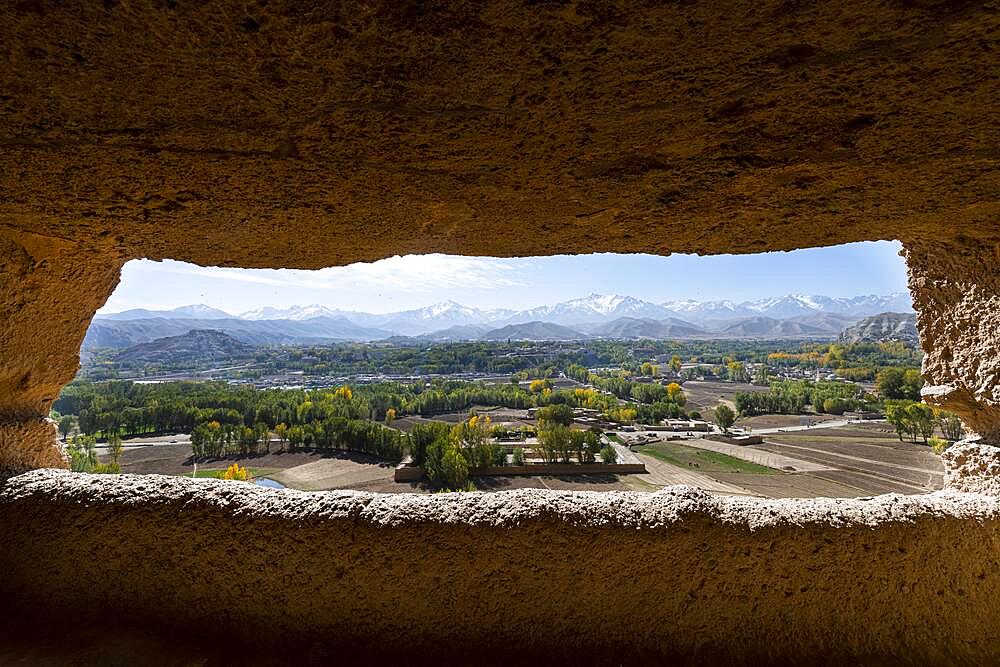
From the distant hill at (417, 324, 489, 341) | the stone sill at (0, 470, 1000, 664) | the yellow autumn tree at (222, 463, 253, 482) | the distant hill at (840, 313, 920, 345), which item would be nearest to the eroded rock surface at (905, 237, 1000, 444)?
the stone sill at (0, 470, 1000, 664)

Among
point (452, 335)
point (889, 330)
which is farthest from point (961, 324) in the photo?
point (452, 335)

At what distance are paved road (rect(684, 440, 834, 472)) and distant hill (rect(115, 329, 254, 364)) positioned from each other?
2802 centimetres

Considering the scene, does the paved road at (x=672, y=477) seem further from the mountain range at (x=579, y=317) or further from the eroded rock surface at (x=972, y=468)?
the mountain range at (x=579, y=317)

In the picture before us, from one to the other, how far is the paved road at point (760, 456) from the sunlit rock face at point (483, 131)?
269 inches

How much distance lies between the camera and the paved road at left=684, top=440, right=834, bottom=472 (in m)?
8.48

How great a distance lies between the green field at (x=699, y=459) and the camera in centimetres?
876

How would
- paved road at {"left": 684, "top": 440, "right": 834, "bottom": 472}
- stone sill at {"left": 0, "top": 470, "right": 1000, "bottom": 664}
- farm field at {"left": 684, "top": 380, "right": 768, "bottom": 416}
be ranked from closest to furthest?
1. stone sill at {"left": 0, "top": 470, "right": 1000, "bottom": 664}
2. paved road at {"left": 684, "top": 440, "right": 834, "bottom": 472}
3. farm field at {"left": 684, "top": 380, "right": 768, "bottom": 416}

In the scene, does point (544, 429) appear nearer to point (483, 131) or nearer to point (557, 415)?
point (557, 415)

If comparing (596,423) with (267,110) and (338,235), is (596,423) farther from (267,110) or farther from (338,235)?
(267,110)

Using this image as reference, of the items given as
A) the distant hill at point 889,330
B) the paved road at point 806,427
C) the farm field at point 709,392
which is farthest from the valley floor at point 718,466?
the distant hill at point 889,330

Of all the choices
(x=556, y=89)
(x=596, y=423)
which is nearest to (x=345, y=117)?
(x=556, y=89)

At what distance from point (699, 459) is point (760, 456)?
131cm

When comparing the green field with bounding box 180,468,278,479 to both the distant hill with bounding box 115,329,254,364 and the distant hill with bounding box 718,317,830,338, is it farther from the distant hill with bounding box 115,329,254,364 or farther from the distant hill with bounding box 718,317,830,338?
the distant hill with bounding box 718,317,830,338

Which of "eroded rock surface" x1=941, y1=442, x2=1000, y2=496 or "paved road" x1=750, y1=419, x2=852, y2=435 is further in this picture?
"paved road" x1=750, y1=419, x2=852, y2=435
